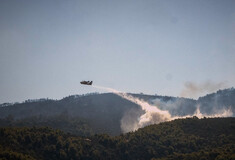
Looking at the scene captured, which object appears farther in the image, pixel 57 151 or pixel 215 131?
pixel 215 131

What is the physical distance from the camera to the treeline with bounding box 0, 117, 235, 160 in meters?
156

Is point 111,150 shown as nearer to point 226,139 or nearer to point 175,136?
point 175,136

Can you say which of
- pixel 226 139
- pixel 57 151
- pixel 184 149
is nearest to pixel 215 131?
pixel 226 139

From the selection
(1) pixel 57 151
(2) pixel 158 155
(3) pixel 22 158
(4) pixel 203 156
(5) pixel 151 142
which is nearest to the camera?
(3) pixel 22 158

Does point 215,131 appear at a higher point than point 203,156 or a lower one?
higher

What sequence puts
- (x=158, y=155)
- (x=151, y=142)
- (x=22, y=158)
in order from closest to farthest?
(x=22, y=158) → (x=158, y=155) → (x=151, y=142)

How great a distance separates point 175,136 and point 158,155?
90.5 ft

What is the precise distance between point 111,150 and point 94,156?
16542 millimetres

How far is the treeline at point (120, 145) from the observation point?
156 meters

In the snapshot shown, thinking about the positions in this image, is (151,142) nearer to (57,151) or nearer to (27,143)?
(57,151)

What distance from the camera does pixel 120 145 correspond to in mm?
184250

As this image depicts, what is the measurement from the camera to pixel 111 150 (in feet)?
593

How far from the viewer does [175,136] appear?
196875 mm

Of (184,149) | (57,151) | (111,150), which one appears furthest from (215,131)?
(57,151)
